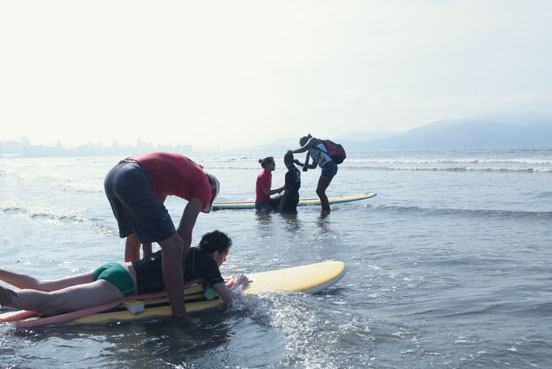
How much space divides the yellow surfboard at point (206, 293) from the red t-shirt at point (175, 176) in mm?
995

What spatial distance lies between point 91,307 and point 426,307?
10.2ft

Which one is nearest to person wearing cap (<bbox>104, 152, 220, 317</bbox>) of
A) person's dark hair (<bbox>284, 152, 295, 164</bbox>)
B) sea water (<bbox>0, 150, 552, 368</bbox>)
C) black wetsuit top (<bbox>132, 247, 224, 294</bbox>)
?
black wetsuit top (<bbox>132, 247, 224, 294</bbox>)

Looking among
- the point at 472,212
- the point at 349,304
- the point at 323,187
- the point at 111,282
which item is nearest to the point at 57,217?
the point at 323,187

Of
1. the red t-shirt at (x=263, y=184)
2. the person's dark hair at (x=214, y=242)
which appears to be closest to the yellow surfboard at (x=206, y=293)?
the person's dark hair at (x=214, y=242)

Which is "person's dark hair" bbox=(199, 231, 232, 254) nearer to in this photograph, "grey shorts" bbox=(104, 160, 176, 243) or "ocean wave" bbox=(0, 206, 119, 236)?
"grey shorts" bbox=(104, 160, 176, 243)

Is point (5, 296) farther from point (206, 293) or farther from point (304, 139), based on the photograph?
point (304, 139)

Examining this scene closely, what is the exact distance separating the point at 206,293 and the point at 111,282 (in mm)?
875

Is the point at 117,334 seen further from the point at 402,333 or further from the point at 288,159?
the point at 288,159

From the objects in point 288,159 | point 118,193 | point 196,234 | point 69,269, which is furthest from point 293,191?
point 118,193

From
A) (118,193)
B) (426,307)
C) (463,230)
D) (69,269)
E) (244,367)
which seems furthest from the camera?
(463,230)

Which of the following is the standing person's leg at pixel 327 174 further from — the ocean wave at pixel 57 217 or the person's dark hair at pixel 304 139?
the ocean wave at pixel 57 217

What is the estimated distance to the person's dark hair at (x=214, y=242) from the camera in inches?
174

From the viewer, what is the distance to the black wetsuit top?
4160 millimetres

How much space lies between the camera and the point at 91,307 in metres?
4.04
